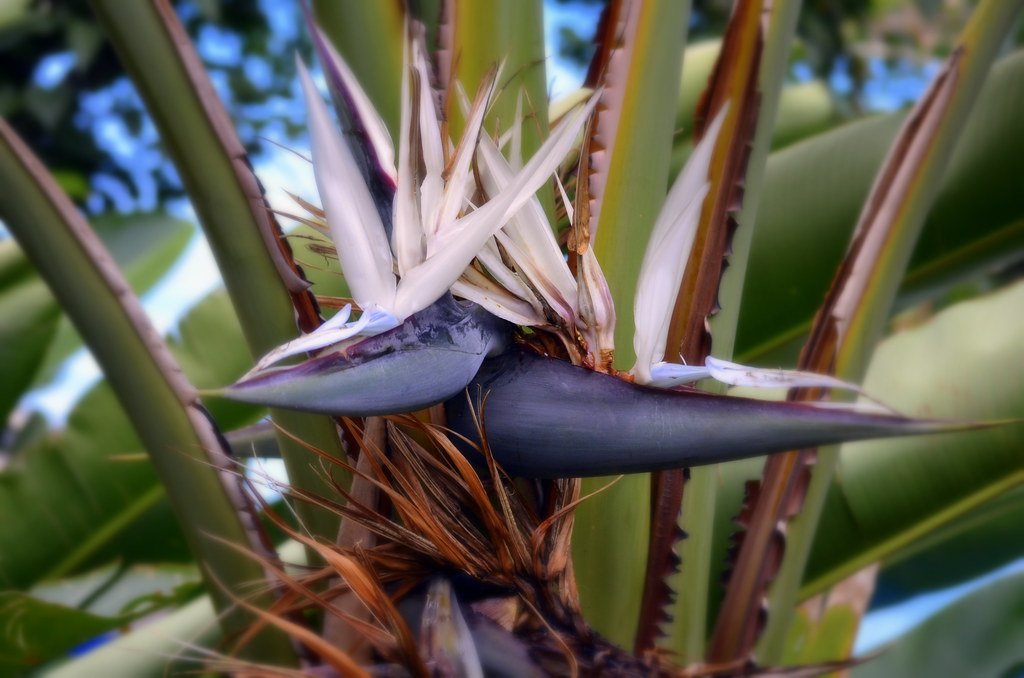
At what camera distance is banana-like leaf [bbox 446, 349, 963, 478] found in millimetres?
275

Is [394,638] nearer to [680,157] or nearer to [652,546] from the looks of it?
[652,546]

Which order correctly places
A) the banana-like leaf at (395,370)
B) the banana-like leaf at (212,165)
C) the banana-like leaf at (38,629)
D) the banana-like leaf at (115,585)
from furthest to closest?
the banana-like leaf at (115,585)
the banana-like leaf at (38,629)
the banana-like leaf at (212,165)
the banana-like leaf at (395,370)

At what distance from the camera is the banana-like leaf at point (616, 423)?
10.8 inches

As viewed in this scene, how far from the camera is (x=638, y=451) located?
30 cm

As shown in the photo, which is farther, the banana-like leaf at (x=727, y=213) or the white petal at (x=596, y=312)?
the banana-like leaf at (x=727, y=213)

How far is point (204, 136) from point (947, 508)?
0.62 meters

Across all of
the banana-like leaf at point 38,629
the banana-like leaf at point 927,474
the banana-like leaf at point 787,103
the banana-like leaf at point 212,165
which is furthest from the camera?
the banana-like leaf at point 787,103

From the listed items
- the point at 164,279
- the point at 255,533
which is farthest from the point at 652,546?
the point at 164,279

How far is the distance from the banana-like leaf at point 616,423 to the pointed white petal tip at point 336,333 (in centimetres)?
5

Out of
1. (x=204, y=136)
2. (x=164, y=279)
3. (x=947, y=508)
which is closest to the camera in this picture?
(x=204, y=136)

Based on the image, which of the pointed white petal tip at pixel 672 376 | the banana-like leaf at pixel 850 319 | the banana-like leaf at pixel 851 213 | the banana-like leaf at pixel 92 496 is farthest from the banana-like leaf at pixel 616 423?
the banana-like leaf at pixel 92 496

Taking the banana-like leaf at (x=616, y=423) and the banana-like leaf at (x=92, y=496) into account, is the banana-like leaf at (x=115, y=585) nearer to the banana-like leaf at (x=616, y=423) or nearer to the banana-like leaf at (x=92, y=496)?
the banana-like leaf at (x=92, y=496)

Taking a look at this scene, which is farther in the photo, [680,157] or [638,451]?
[680,157]

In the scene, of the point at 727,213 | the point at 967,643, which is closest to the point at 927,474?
the point at 967,643
